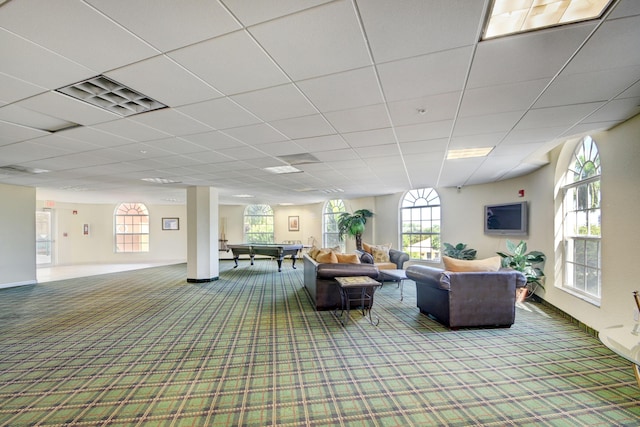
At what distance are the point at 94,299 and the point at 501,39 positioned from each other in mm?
7136

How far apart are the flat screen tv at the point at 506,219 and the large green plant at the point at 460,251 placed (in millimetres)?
609

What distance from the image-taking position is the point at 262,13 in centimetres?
151

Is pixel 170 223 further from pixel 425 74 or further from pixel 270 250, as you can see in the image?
pixel 425 74

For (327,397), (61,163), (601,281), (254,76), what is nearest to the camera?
(254,76)

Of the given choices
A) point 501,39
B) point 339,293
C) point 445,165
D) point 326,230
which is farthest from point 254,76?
point 326,230

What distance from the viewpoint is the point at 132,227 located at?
480 inches

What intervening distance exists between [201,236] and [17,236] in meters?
4.20

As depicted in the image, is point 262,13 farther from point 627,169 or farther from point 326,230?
point 326,230

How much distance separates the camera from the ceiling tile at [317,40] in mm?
1528

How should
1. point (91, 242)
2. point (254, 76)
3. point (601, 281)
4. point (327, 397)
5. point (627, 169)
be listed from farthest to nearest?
point (91, 242) → point (601, 281) → point (627, 169) → point (327, 397) → point (254, 76)

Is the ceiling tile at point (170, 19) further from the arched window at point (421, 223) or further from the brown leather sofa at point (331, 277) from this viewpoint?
the arched window at point (421, 223)

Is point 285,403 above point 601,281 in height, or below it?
below

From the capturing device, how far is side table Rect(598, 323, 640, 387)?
156cm

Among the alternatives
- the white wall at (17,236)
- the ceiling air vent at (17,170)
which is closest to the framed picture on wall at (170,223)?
the white wall at (17,236)
